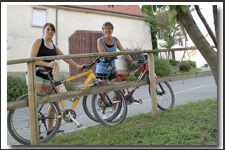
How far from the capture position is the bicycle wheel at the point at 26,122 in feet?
8.35

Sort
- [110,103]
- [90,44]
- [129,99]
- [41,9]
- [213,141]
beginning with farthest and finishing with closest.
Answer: [90,44], [41,9], [129,99], [110,103], [213,141]

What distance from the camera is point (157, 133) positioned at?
274cm

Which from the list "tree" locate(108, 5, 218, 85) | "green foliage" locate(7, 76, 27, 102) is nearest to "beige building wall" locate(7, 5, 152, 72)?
"green foliage" locate(7, 76, 27, 102)

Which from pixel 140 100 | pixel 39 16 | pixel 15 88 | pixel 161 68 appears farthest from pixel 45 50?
pixel 161 68

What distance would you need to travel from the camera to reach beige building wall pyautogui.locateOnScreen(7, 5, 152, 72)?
29.6 feet

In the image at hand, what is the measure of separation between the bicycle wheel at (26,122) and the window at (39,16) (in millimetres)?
8171

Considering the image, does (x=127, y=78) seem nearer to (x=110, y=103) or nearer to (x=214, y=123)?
(x=110, y=103)

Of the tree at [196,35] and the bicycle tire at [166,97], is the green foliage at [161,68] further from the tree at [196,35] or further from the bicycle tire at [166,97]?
the tree at [196,35]

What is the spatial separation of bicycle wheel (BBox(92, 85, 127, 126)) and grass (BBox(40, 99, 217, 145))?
0.16 meters

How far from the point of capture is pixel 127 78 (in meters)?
3.88

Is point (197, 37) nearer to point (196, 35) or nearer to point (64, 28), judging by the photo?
point (196, 35)

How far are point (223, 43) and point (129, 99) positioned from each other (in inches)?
74.7

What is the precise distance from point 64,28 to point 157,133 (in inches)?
362


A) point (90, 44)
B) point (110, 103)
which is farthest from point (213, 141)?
point (90, 44)
